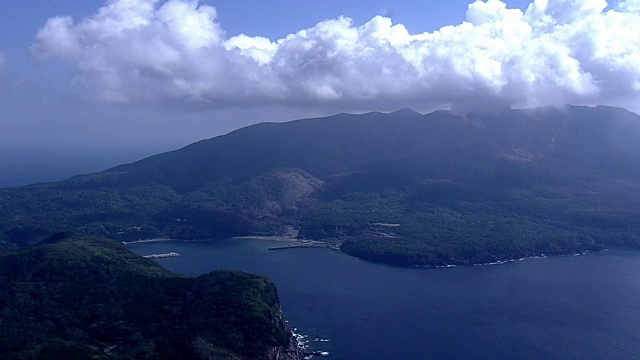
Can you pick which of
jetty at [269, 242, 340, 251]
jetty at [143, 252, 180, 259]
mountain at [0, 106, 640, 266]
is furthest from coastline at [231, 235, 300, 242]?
jetty at [143, 252, 180, 259]

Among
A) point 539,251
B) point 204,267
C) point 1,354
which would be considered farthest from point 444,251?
point 1,354

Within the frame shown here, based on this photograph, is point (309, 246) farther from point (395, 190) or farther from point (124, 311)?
point (124, 311)

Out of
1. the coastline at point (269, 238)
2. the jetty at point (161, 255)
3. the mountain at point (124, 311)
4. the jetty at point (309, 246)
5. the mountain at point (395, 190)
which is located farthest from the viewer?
the coastline at point (269, 238)

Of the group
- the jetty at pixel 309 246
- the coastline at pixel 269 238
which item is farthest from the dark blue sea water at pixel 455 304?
the coastline at pixel 269 238

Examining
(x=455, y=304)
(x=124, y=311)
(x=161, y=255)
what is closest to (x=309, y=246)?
(x=161, y=255)

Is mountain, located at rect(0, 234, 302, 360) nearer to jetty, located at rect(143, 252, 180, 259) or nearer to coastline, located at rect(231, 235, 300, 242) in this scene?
jetty, located at rect(143, 252, 180, 259)

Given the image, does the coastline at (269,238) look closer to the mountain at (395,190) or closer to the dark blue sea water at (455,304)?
the mountain at (395,190)
